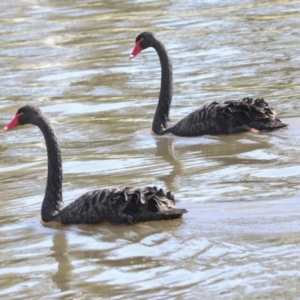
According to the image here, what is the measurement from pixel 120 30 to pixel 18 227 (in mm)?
9708

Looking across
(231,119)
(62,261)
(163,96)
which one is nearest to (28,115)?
(62,261)

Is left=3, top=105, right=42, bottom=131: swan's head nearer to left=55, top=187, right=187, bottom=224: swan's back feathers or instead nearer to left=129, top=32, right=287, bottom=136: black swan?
left=55, top=187, right=187, bottom=224: swan's back feathers

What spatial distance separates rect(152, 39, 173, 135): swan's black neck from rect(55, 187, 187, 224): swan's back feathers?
10.3 feet

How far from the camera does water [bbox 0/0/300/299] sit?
6.02 metres

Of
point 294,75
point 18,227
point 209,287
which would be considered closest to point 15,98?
point 294,75

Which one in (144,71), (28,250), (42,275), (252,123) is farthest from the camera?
(144,71)

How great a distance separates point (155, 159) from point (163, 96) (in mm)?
1450

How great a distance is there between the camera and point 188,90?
11859 mm

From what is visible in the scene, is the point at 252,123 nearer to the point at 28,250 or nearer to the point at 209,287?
the point at 28,250

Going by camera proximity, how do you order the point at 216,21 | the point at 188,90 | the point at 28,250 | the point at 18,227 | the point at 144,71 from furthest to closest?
the point at 216,21
the point at 144,71
the point at 188,90
the point at 18,227
the point at 28,250

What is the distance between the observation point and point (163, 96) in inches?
409

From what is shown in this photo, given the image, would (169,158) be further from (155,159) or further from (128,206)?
(128,206)

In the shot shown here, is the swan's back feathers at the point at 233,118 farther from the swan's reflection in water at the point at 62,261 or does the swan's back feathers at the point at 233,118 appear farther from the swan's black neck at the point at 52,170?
the swan's reflection in water at the point at 62,261

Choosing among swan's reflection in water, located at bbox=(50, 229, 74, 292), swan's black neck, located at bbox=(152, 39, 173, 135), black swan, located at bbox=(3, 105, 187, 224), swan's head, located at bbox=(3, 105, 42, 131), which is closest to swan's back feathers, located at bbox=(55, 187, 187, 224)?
black swan, located at bbox=(3, 105, 187, 224)
